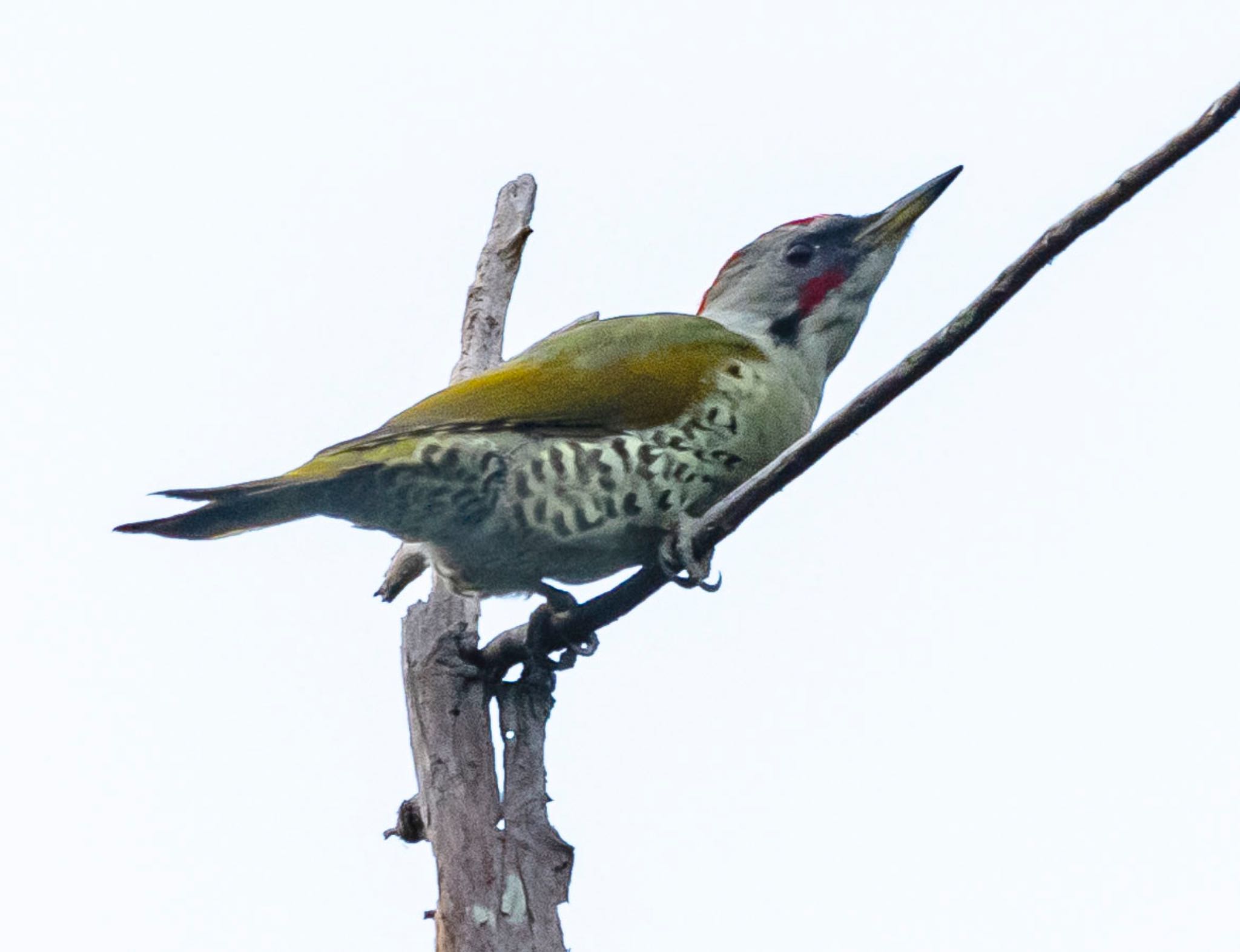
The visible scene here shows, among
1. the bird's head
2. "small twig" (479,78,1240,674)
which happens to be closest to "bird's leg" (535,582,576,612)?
"small twig" (479,78,1240,674)

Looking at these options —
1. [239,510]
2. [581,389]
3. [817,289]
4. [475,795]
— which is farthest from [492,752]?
[817,289]

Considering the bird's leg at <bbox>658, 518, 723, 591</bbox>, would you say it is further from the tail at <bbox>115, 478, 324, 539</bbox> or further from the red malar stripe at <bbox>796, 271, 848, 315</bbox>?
the red malar stripe at <bbox>796, 271, 848, 315</bbox>

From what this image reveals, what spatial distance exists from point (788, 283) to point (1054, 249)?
2.85 meters

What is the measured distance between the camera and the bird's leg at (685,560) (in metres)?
4.62

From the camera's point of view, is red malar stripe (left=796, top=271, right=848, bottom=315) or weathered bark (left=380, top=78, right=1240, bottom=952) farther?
red malar stripe (left=796, top=271, right=848, bottom=315)

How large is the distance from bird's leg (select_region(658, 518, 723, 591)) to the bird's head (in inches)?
49.5

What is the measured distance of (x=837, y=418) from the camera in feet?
11.7

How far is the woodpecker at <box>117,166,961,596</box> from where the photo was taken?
4789mm

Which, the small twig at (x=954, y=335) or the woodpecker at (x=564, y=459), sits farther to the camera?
the woodpecker at (x=564, y=459)

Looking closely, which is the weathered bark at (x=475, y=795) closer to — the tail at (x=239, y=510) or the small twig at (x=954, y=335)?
the tail at (x=239, y=510)

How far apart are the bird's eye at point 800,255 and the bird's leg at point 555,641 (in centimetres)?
179

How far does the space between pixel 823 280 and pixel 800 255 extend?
0.15 m

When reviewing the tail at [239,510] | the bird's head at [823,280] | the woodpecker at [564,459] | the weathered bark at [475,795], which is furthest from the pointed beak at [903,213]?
the tail at [239,510]

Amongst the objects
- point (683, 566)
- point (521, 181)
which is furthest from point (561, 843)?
point (521, 181)
